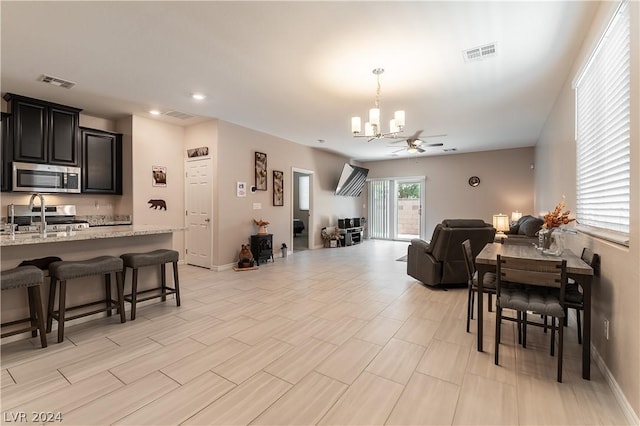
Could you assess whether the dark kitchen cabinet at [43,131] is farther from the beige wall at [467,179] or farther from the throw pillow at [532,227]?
the beige wall at [467,179]

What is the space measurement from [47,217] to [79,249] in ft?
8.26

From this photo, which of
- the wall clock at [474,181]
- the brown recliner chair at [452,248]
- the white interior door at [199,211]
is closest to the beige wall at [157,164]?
the white interior door at [199,211]

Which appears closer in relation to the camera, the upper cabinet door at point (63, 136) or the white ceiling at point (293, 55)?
the white ceiling at point (293, 55)

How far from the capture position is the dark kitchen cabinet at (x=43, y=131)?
4.13 m

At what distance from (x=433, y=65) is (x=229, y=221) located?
4.20 m

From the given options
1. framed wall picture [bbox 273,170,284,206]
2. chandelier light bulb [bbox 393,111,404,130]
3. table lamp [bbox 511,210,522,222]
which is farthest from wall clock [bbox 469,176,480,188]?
chandelier light bulb [bbox 393,111,404,130]

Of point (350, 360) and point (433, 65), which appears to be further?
point (433, 65)

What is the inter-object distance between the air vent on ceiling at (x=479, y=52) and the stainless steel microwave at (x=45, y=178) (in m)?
5.79

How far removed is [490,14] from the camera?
240 cm

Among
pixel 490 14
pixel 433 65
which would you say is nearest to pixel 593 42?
pixel 490 14

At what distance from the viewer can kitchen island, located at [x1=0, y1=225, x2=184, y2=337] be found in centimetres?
254

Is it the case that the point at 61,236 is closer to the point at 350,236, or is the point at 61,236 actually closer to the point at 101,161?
the point at 101,161

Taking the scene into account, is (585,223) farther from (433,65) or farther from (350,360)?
(350,360)

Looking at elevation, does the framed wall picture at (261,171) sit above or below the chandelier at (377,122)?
below
